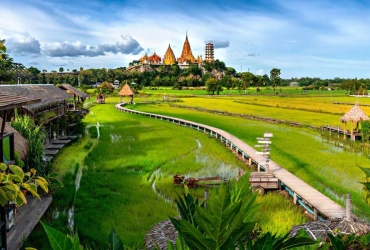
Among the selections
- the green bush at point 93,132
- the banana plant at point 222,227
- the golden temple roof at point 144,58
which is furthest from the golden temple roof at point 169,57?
the banana plant at point 222,227

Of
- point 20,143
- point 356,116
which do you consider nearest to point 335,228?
point 20,143

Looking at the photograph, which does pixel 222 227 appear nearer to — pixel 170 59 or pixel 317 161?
pixel 317 161

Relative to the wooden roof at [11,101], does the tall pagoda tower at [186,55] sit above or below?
above

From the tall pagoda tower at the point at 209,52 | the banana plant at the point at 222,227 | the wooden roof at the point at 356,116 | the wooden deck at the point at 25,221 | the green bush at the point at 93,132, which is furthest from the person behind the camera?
the tall pagoda tower at the point at 209,52

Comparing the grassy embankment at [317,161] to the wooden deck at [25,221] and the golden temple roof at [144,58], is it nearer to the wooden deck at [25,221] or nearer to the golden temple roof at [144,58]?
the wooden deck at [25,221]

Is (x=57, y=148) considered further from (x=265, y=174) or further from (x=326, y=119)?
(x=326, y=119)

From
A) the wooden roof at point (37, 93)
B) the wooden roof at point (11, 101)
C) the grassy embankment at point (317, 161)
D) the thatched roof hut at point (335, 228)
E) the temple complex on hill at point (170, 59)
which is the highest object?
the temple complex on hill at point (170, 59)
